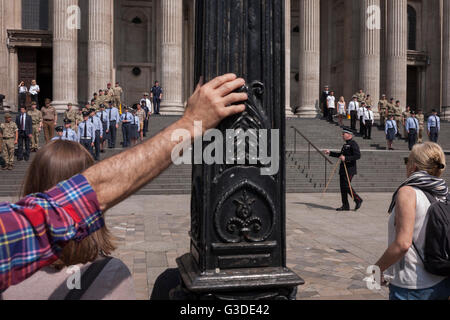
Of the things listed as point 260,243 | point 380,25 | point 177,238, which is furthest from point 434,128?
point 260,243

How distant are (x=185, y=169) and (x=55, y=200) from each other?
49.6 feet

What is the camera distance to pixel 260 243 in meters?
2.18

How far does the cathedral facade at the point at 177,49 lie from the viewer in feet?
86.7

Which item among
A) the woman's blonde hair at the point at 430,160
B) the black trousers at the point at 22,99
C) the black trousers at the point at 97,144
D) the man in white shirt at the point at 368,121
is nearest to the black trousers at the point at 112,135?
the black trousers at the point at 97,144

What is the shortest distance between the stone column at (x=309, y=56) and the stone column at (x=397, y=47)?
5.02 meters

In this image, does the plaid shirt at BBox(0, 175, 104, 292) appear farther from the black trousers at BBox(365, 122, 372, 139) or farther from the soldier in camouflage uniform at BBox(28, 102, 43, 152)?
the black trousers at BBox(365, 122, 372, 139)

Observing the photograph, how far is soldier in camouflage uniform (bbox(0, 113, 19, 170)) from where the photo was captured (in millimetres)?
14828

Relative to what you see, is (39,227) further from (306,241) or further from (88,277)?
(306,241)

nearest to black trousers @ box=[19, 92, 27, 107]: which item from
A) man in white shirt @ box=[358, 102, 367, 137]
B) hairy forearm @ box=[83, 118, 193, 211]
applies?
man in white shirt @ box=[358, 102, 367, 137]

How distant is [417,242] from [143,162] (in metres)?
2.26

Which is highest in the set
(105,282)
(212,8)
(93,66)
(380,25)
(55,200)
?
(380,25)

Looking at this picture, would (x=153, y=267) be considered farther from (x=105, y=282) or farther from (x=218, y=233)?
(x=105, y=282)
